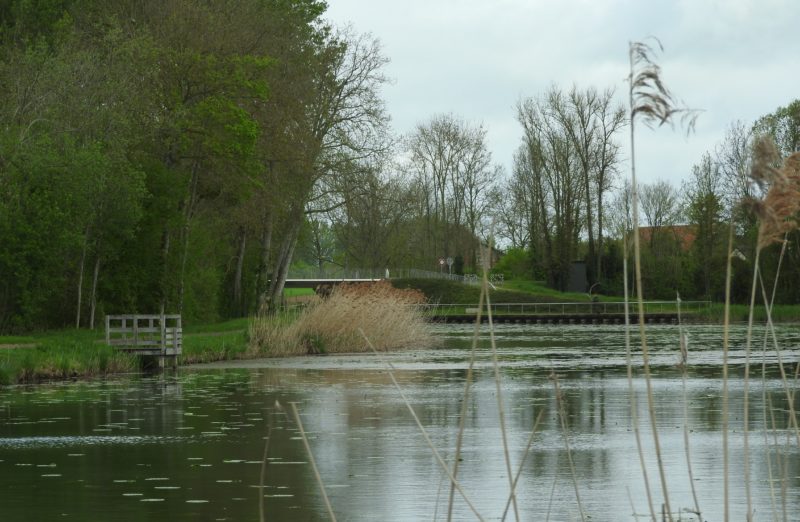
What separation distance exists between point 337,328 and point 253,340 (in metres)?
3.10

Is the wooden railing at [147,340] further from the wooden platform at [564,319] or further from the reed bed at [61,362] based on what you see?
the wooden platform at [564,319]

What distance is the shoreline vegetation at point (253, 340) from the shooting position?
24531 mm

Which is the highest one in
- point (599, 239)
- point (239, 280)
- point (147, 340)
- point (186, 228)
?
point (599, 239)

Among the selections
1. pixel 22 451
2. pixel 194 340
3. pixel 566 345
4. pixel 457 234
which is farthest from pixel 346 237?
pixel 22 451

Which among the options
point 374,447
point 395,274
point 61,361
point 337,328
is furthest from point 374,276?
point 374,447

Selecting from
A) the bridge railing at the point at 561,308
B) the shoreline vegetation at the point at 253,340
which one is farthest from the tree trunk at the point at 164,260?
the bridge railing at the point at 561,308

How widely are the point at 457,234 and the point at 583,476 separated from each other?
70039mm

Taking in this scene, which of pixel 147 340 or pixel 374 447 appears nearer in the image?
pixel 374 447

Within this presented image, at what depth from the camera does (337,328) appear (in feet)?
115

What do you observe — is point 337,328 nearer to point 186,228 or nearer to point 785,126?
point 186,228

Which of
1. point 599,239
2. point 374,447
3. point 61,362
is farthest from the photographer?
point 599,239

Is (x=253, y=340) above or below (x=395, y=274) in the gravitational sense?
below

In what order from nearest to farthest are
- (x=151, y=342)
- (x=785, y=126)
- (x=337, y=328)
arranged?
(x=151, y=342), (x=337, y=328), (x=785, y=126)

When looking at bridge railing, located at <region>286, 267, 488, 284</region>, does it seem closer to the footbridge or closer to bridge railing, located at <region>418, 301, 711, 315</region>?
the footbridge
